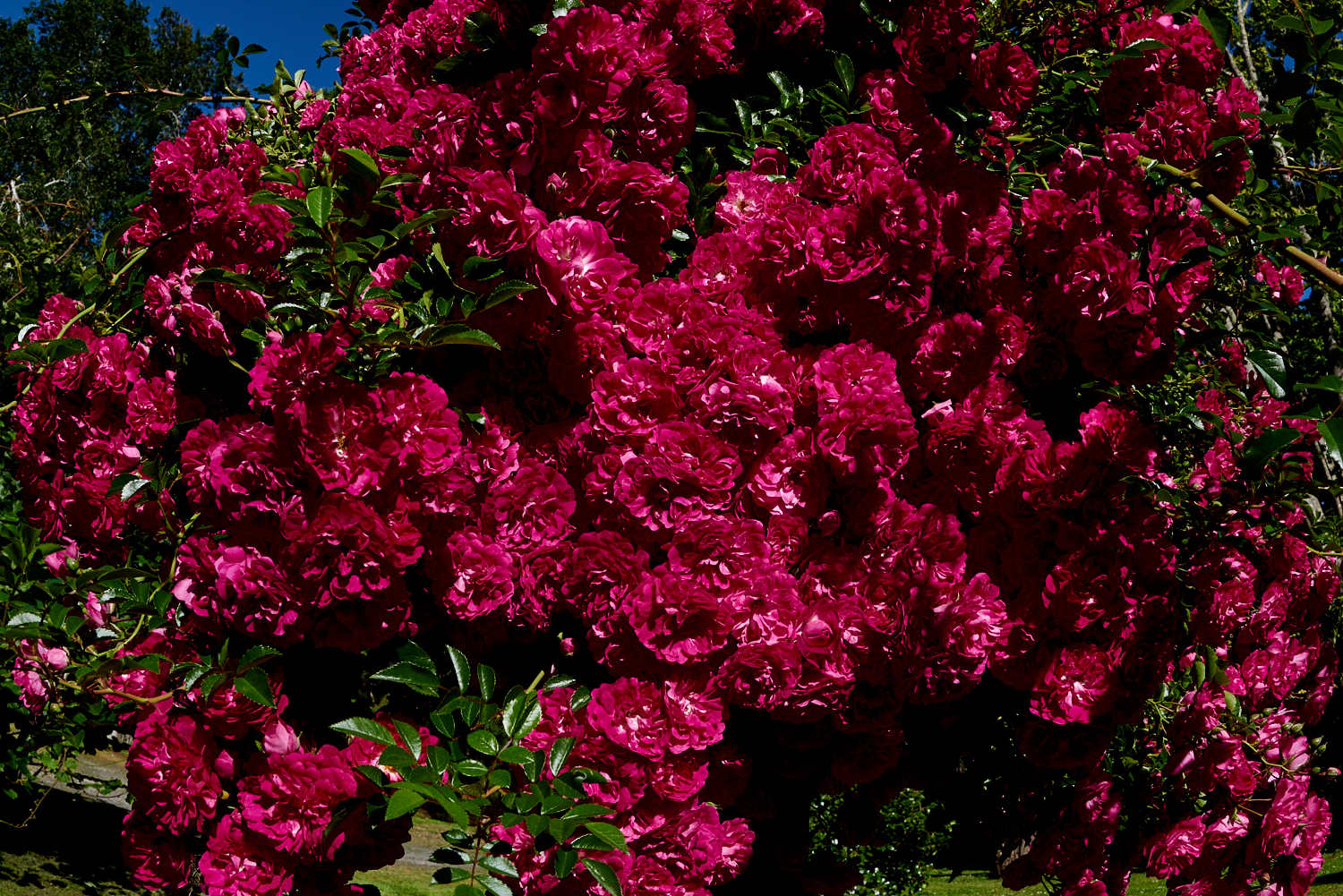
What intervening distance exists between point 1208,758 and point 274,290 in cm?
253

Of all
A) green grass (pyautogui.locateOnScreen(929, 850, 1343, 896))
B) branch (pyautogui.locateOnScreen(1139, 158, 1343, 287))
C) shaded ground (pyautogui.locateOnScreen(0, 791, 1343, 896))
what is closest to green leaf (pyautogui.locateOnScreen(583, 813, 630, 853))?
branch (pyautogui.locateOnScreen(1139, 158, 1343, 287))

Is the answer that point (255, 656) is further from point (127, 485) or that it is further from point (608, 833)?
point (608, 833)

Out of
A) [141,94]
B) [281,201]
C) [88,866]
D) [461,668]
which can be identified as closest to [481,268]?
[281,201]

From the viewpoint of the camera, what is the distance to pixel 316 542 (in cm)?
171

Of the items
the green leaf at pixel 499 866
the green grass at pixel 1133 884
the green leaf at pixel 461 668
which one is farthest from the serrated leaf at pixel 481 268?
the green grass at pixel 1133 884

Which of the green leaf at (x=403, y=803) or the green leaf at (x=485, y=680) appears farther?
the green leaf at (x=485, y=680)

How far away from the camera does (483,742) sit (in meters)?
1.63

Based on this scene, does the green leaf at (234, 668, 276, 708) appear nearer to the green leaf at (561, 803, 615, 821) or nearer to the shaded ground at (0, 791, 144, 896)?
the green leaf at (561, 803, 615, 821)

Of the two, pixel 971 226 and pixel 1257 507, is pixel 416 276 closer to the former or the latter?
pixel 971 226

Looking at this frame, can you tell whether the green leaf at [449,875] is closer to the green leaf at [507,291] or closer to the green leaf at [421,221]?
the green leaf at [507,291]

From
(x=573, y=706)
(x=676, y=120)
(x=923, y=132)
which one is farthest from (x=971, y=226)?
(x=573, y=706)

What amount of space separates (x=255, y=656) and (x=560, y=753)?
2.12 ft

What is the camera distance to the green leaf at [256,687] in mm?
1748

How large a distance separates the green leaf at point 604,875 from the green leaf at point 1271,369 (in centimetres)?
148
